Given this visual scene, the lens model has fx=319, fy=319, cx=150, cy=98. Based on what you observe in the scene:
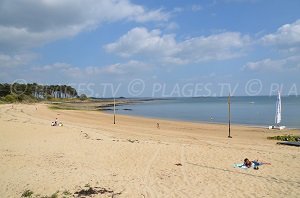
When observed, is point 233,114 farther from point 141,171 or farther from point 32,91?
point 32,91

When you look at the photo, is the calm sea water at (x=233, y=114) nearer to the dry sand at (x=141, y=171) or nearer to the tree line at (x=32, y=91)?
the dry sand at (x=141, y=171)

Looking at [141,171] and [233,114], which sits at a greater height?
[233,114]

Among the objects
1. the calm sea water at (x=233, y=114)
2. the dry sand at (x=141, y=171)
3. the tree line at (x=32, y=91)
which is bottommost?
the dry sand at (x=141, y=171)

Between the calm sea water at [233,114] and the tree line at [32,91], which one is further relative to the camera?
the tree line at [32,91]

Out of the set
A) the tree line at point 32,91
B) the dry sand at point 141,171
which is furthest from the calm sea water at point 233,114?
the tree line at point 32,91

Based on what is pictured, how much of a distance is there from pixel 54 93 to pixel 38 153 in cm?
13300

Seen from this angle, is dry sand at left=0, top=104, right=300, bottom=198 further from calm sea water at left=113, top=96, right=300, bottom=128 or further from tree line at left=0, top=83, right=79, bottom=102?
tree line at left=0, top=83, right=79, bottom=102

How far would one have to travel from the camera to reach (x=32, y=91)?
4820 inches

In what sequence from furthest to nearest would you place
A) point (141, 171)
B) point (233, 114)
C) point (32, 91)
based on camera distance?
point (32, 91) < point (233, 114) < point (141, 171)

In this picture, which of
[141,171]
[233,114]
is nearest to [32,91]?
[233,114]

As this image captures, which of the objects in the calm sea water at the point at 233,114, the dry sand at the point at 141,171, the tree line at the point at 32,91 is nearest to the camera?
the dry sand at the point at 141,171

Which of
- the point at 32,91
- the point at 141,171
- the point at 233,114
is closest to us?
the point at 141,171

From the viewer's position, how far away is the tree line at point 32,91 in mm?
100688

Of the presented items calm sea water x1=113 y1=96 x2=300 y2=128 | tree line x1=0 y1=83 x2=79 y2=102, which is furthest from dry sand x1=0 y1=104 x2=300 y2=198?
tree line x1=0 y1=83 x2=79 y2=102
